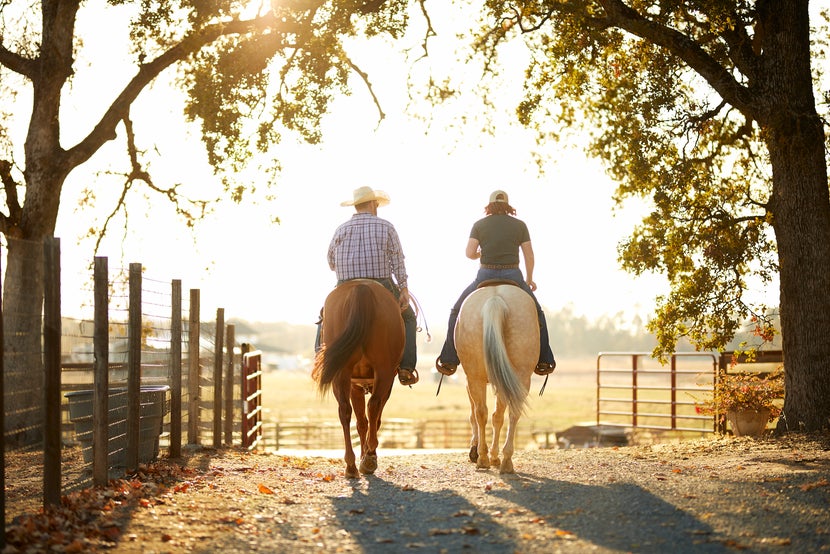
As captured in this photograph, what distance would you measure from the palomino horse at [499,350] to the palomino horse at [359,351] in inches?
26.9

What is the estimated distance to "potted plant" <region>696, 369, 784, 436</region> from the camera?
45.0ft

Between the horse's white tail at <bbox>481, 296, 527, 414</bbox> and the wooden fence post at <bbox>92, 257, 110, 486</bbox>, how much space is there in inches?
127

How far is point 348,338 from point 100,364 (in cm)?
211

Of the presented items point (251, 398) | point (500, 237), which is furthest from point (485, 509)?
point (251, 398)

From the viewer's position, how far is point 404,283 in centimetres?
988

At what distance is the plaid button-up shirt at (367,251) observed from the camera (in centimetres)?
965

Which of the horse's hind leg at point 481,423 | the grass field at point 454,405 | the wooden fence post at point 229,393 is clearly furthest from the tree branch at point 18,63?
the grass field at point 454,405

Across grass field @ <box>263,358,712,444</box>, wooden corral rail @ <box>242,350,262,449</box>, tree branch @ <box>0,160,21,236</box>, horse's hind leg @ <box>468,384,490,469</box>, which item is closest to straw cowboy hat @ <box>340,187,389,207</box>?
horse's hind leg @ <box>468,384,490,469</box>

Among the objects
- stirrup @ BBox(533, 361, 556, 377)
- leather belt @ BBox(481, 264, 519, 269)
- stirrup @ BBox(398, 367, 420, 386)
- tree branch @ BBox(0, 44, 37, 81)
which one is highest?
tree branch @ BBox(0, 44, 37, 81)

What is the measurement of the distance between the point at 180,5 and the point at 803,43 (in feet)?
30.4

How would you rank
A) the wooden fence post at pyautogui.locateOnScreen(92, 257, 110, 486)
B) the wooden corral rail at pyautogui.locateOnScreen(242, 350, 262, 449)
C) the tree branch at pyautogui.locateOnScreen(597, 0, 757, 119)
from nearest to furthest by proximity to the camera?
the wooden fence post at pyautogui.locateOnScreen(92, 257, 110, 486)
the tree branch at pyautogui.locateOnScreen(597, 0, 757, 119)
the wooden corral rail at pyautogui.locateOnScreen(242, 350, 262, 449)

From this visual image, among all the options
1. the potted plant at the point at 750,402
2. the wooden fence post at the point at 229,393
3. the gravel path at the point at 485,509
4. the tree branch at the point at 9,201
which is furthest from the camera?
the tree branch at the point at 9,201

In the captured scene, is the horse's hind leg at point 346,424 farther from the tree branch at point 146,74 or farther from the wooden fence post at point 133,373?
the tree branch at point 146,74

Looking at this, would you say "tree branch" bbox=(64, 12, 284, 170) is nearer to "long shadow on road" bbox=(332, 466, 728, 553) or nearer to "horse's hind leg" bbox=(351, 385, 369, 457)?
"horse's hind leg" bbox=(351, 385, 369, 457)
